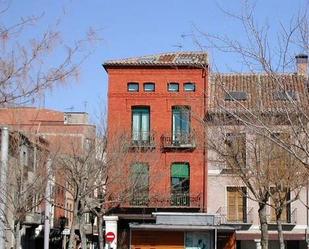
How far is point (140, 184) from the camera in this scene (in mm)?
46656

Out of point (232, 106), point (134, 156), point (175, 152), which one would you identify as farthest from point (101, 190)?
point (232, 106)

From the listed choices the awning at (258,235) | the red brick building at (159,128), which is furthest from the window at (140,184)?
the awning at (258,235)

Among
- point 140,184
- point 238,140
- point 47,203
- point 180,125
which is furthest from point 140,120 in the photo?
point 238,140

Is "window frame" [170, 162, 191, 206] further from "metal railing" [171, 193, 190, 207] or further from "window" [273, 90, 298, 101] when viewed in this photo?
"window" [273, 90, 298, 101]

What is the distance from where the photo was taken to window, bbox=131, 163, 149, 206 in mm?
46062

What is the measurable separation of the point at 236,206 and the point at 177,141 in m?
5.84

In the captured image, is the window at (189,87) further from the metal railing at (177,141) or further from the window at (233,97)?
the window at (233,97)

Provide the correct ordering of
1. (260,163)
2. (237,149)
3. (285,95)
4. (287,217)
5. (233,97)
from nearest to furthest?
(285,95) → (233,97) → (260,163) → (237,149) → (287,217)

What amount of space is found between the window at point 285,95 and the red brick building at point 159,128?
30113 mm

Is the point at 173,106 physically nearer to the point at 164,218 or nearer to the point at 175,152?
the point at 175,152

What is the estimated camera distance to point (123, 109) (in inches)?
1954

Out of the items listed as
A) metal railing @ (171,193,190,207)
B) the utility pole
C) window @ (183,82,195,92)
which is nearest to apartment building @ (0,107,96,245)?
the utility pole

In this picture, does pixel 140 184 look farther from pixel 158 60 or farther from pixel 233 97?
pixel 233 97

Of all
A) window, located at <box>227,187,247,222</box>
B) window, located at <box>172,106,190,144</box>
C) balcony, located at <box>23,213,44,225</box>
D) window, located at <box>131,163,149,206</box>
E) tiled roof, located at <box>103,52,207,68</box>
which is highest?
tiled roof, located at <box>103,52,207,68</box>
